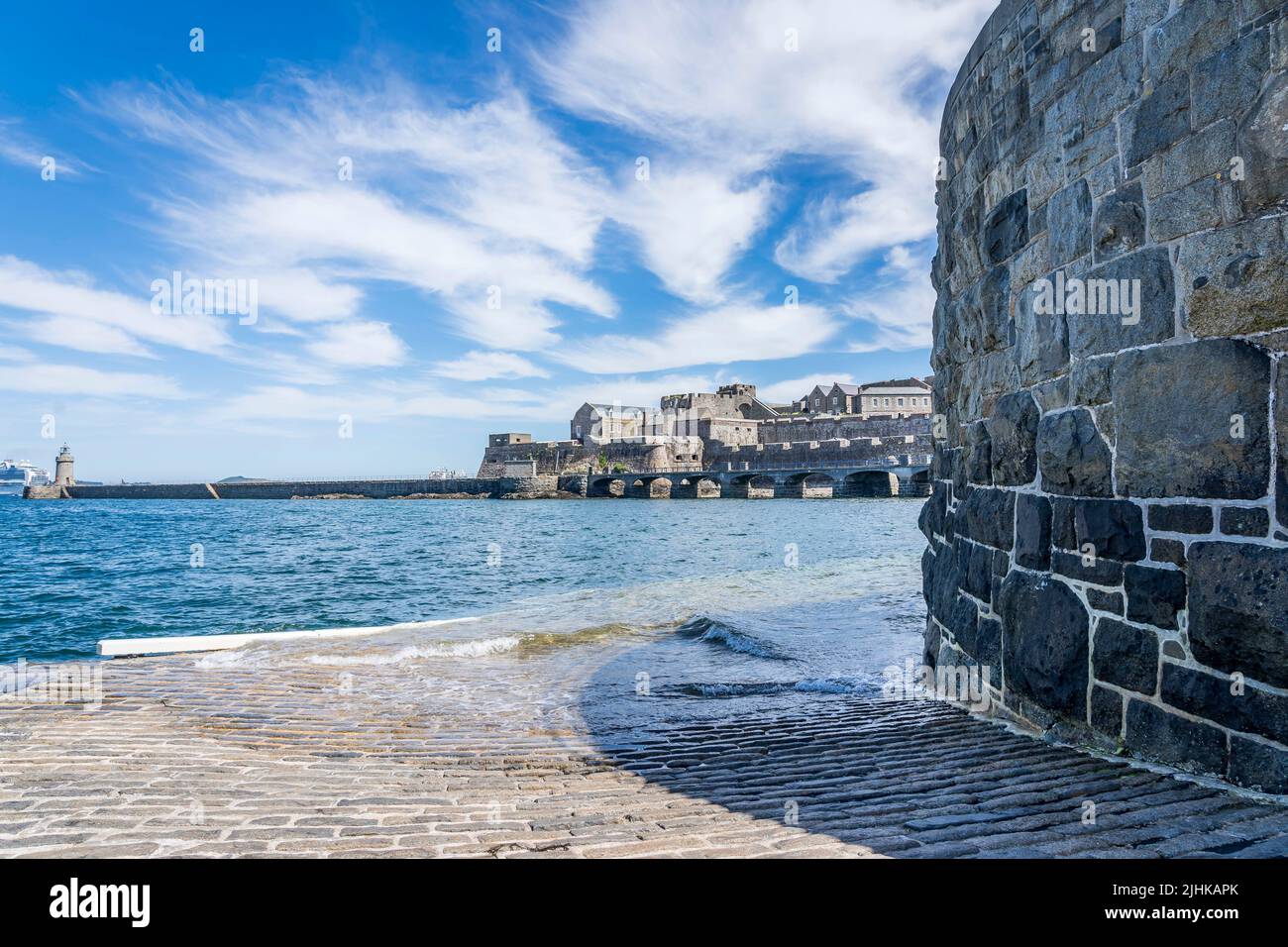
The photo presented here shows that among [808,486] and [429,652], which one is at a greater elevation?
[808,486]

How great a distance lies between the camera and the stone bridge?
82688mm

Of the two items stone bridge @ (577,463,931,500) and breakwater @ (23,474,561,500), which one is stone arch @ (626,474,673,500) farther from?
breakwater @ (23,474,561,500)

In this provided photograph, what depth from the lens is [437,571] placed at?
2711cm

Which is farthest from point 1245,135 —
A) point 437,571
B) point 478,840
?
point 437,571

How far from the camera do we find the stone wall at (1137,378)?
3561 millimetres

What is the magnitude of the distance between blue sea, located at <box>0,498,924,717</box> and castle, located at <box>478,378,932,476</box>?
164 ft

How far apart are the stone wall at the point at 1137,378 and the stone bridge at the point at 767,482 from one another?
77241mm

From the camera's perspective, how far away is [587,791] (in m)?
4.51

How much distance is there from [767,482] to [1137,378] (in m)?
92.6

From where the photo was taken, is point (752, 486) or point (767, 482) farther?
point (767, 482)
